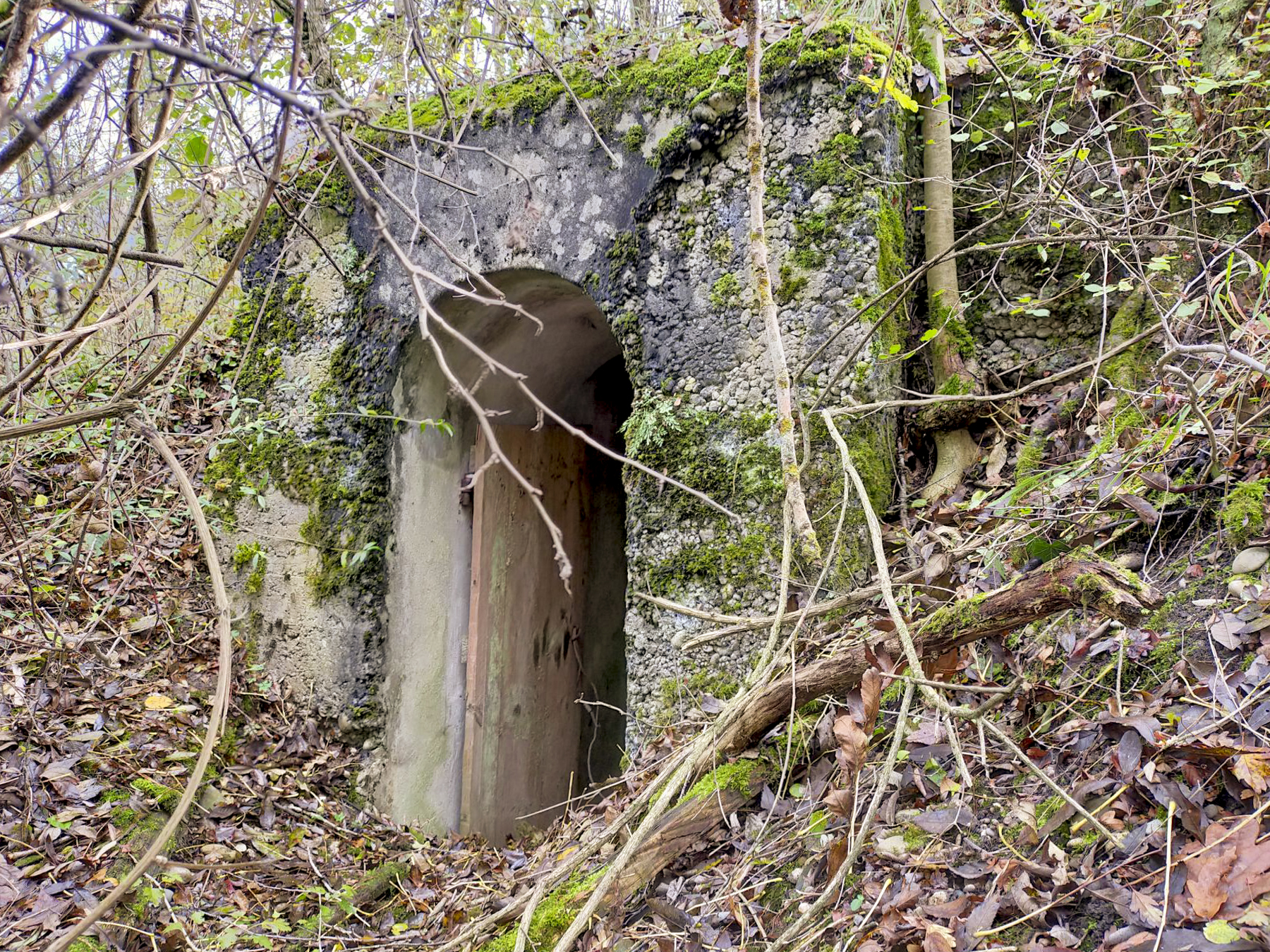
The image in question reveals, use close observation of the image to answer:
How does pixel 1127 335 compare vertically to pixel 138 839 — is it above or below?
above

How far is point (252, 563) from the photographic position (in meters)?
4.21

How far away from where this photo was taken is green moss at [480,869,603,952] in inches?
95.0

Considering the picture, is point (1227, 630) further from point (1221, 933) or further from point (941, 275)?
point (941, 275)

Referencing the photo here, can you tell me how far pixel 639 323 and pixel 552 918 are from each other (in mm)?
2197

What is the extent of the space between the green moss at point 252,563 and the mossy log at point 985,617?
2669 millimetres

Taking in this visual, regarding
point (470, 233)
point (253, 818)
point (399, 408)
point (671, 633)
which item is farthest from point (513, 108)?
point (253, 818)

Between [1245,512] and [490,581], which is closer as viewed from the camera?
[1245,512]

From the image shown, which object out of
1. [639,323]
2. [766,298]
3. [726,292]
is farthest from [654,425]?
[766,298]

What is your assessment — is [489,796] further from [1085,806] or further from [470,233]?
[1085,806]

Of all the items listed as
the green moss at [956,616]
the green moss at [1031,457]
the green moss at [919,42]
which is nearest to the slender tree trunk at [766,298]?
the green moss at [956,616]

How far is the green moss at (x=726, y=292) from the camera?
10.9 ft

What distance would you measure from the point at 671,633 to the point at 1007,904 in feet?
5.76

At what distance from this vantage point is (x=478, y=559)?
4.36 metres

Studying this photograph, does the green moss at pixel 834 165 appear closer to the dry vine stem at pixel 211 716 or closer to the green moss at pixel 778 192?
the green moss at pixel 778 192
